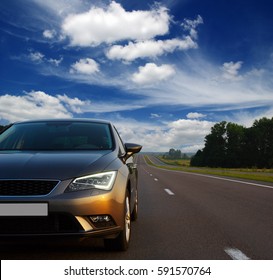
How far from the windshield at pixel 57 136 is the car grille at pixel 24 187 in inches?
51.8

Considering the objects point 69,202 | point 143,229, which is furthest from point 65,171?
point 143,229

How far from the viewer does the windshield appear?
215 inches

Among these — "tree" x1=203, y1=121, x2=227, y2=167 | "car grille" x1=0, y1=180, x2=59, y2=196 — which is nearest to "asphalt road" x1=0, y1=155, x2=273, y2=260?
"car grille" x1=0, y1=180, x2=59, y2=196

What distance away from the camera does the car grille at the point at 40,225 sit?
385 centimetres

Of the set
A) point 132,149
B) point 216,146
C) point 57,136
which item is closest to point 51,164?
point 57,136

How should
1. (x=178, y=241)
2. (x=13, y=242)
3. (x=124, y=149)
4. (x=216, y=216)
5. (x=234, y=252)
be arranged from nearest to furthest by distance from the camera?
(x=13, y=242), (x=234, y=252), (x=178, y=241), (x=124, y=149), (x=216, y=216)

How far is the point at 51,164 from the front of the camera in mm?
4336

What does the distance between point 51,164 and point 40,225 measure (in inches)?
27.9

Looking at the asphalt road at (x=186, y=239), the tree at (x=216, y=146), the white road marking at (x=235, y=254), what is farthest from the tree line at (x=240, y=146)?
the white road marking at (x=235, y=254)

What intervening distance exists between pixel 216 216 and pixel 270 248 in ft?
9.07

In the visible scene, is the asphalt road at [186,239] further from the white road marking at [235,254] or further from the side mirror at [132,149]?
the side mirror at [132,149]
